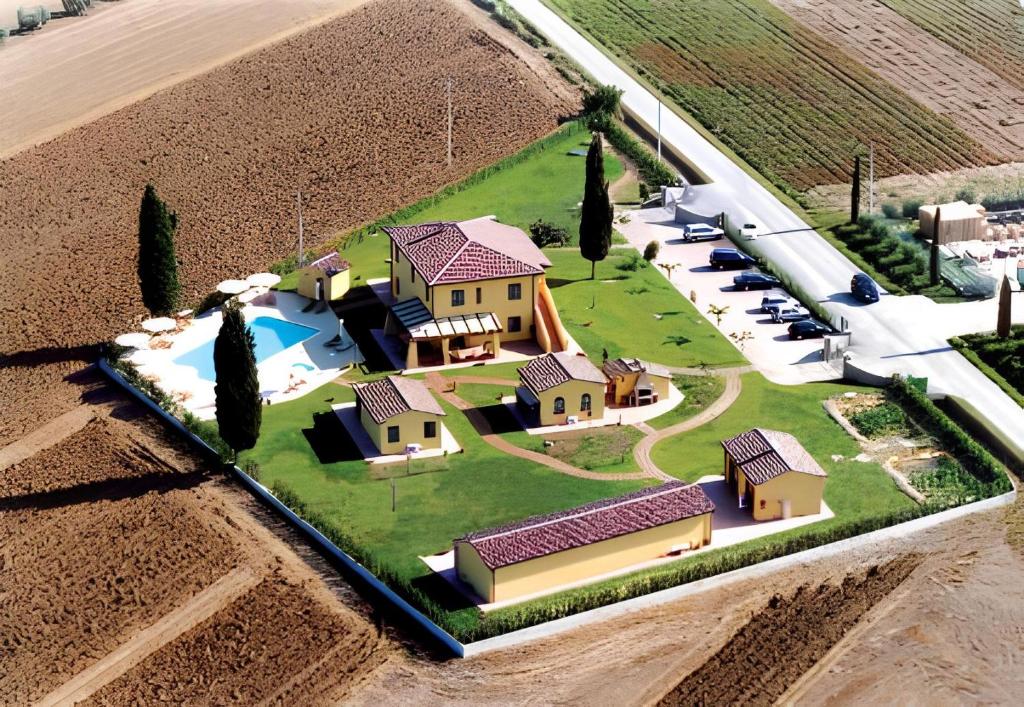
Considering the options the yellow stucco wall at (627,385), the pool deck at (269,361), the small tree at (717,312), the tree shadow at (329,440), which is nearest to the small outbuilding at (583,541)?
the tree shadow at (329,440)

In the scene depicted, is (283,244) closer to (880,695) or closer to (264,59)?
(264,59)

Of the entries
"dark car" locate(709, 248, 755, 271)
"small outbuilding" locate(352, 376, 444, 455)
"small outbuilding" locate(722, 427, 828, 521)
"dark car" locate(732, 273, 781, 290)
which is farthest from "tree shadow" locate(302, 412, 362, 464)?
"dark car" locate(709, 248, 755, 271)

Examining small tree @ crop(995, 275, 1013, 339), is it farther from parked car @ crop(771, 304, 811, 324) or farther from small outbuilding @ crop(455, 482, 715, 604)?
small outbuilding @ crop(455, 482, 715, 604)

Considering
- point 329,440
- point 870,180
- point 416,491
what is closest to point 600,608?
point 416,491

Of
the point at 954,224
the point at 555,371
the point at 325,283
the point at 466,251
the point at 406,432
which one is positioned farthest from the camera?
the point at 954,224

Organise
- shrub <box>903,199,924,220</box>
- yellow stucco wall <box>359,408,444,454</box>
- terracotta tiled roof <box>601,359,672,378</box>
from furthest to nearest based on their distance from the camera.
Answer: shrub <box>903,199,924,220</box>, terracotta tiled roof <box>601,359,672,378</box>, yellow stucco wall <box>359,408,444,454</box>

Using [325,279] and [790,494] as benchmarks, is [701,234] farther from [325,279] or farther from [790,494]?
[790,494]

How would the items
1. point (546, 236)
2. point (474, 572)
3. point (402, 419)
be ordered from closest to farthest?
point (474, 572) → point (402, 419) → point (546, 236)
